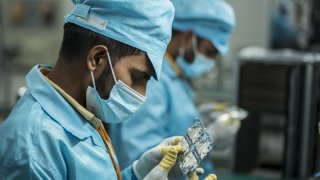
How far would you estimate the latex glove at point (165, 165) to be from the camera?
3.53 feet

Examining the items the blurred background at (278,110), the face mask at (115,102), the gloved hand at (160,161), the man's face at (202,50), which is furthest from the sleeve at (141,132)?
the blurred background at (278,110)

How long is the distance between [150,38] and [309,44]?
1603 mm

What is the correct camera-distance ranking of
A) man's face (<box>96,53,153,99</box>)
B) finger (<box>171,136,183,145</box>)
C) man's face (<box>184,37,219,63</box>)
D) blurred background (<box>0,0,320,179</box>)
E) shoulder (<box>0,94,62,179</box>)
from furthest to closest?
blurred background (<box>0,0,320,179</box>), man's face (<box>184,37,219,63</box>), finger (<box>171,136,183,145</box>), man's face (<box>96,53,153,99</box>), shoulder (<box>0,94,62,179</box>)

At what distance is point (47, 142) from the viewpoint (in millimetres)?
983

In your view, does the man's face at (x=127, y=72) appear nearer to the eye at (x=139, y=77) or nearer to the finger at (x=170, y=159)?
the eye at (x=139, y=77)

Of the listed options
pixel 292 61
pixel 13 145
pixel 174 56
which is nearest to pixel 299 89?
pixel 292 61

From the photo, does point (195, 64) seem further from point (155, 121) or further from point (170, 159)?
point (170, 159)

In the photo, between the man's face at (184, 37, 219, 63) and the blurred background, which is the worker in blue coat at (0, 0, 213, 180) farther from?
the blurred background

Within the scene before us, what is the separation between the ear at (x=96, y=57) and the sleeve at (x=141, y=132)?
571 millimetres

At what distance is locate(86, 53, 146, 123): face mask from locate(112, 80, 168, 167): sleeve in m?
0.48

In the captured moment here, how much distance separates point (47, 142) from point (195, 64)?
1001 mm

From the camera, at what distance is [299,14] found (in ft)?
8.59

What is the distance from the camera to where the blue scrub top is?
163 cm

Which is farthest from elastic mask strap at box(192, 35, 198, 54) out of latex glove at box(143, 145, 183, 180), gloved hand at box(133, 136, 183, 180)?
latex glove at box(143, 145, 183, 180)
